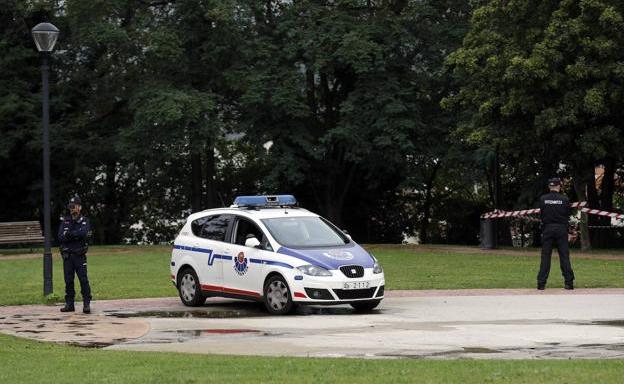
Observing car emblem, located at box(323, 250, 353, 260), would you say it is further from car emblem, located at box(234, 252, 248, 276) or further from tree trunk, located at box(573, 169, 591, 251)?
tree trunk, located at box(573, 169, 591, 251)

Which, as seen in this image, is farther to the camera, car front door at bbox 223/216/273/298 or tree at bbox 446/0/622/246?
tree at bbox 446/0/622/246

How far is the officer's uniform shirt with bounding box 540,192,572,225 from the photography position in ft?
76.7

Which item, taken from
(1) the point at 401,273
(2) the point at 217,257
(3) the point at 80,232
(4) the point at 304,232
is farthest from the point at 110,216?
(4) the point at 304,232

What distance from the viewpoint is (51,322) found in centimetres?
1820

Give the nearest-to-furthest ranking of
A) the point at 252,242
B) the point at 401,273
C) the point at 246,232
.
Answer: the point at 252,242 → the point at 246,232 → the point at 401,273

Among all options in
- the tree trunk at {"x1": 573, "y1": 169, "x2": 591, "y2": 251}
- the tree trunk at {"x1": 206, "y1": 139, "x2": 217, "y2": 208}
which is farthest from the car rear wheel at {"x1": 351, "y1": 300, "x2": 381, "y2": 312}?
the tree trunk at {"x1": 206, "y1": 139, "x2": 217, "y2": 208}

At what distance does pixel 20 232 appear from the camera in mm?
42438

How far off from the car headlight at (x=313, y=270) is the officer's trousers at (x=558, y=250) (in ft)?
19.8

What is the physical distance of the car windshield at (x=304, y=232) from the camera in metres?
19.8

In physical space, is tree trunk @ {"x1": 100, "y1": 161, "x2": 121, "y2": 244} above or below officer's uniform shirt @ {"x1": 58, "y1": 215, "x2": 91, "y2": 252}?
above

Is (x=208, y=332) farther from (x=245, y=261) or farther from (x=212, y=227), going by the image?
(x=212, y=227)

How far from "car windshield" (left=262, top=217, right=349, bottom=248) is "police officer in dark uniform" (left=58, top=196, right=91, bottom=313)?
2.91m

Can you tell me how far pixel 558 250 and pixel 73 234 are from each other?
906 cm

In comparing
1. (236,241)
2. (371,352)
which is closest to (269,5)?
(236,241)
